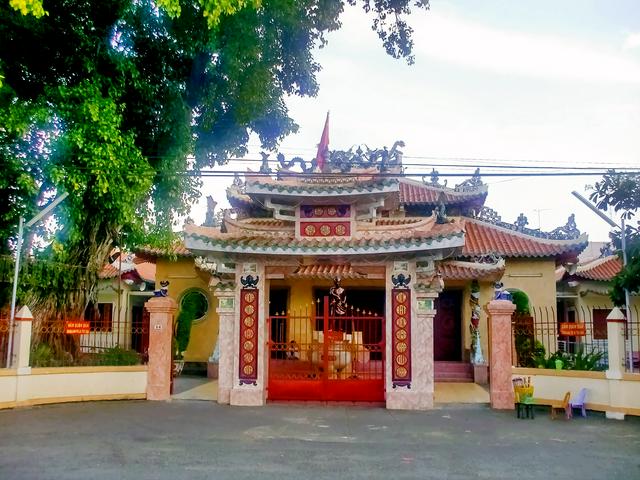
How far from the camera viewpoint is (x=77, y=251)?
12.8 m

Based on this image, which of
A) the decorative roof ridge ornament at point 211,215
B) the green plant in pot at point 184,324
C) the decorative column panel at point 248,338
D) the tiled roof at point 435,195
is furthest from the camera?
the decorative roof ridge ornament at point 211,215

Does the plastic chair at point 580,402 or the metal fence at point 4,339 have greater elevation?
the metal fence at point 4,339

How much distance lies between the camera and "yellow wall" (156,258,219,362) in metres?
19.5

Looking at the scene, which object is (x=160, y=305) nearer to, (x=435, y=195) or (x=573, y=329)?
(x=573, y=329)

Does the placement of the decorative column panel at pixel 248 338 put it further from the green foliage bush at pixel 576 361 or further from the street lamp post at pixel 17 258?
the green foliage bush at pixel 576 361

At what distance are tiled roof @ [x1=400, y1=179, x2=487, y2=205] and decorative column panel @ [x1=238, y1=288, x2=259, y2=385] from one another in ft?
28.5

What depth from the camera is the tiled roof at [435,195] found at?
19406 mm

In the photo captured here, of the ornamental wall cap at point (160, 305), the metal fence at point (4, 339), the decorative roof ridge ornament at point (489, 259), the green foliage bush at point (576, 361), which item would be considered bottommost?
the green foliage bush at point (576, 361)

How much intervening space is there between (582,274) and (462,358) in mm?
6705

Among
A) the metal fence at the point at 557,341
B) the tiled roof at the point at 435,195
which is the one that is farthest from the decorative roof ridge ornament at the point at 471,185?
the metal fence at the point at 557,341

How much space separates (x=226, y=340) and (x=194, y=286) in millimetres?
8335

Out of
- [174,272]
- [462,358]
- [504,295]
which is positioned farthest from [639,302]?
[174,272]

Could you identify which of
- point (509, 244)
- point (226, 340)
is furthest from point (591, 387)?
point (509, 244)

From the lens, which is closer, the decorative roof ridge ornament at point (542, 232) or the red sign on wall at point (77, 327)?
the red sign on wall at point (77, 327)
